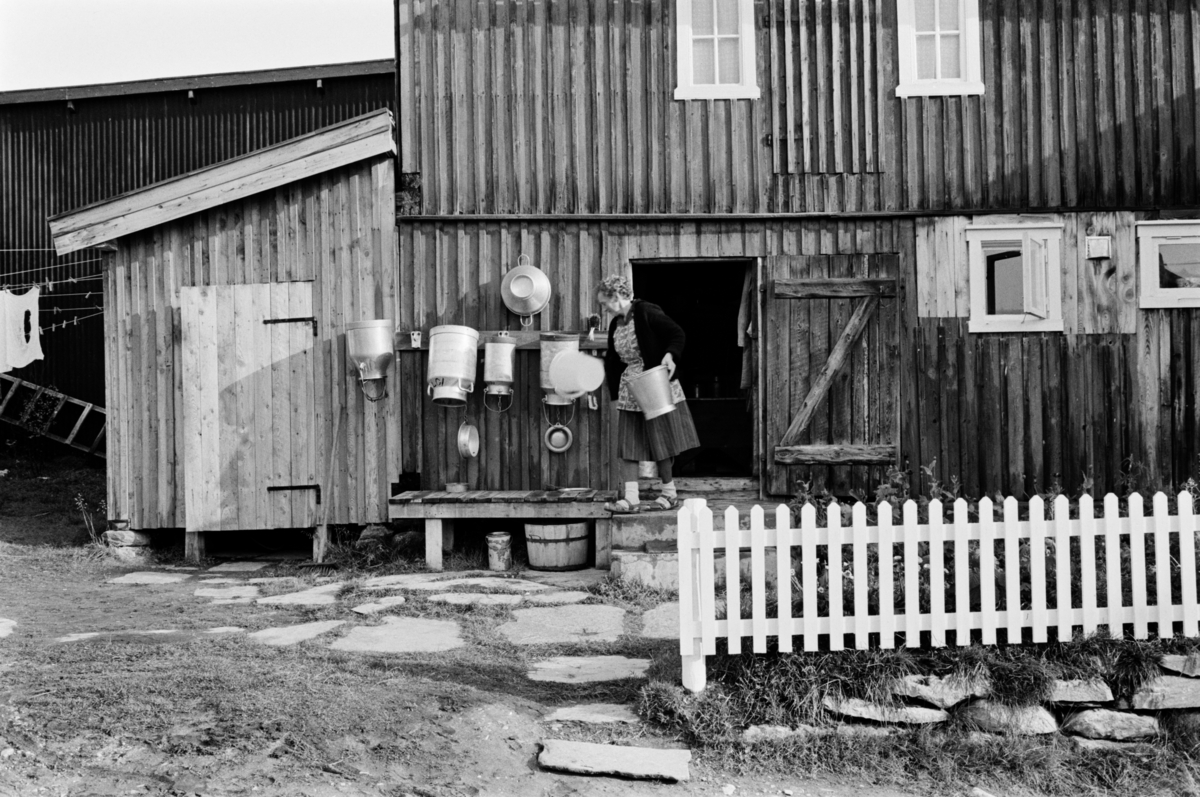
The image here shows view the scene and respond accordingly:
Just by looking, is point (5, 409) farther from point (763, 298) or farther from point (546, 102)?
point (763, 298)

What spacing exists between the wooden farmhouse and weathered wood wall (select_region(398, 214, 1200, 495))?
0.08 ft

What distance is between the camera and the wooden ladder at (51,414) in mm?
14844

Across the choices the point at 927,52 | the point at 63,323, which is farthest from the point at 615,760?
the point at 63,323

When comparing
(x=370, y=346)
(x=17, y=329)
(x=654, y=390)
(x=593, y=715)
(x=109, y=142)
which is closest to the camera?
(x=593, y=715)

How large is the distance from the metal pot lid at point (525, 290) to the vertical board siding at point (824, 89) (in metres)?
2.40

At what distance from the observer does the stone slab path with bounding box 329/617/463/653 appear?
244 inches

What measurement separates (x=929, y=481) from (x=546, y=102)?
4.84 meters

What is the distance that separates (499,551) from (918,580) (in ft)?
14.1

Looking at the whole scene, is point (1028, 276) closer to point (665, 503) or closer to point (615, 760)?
point (665, 503)

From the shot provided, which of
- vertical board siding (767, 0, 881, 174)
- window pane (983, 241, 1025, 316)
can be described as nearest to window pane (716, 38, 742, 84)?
vertical board siding (767, 0, 881, 174)

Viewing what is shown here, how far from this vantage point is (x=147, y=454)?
9797mm

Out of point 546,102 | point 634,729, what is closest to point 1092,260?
point 546,102

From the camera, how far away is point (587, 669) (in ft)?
19.2

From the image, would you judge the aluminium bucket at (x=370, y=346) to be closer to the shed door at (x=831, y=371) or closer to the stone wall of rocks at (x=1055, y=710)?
the shed door at (x=831, y=371)
